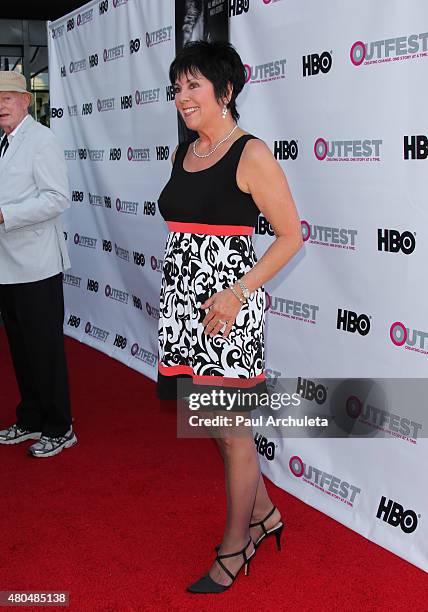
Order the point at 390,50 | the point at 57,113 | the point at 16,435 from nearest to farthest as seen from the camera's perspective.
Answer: the point at 390,50 → the point at 16,435 → the point at 57,113

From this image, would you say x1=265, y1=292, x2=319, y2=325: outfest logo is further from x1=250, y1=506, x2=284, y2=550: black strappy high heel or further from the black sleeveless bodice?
the black sleeveless bodice

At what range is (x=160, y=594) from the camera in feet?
7.80

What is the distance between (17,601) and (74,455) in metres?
1.22

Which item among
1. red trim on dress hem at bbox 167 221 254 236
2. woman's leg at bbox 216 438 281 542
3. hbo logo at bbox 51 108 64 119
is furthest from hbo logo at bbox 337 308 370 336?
hbo logo at bbox 51 108 64 119

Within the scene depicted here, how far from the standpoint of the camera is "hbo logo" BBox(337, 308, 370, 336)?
2.78 meters

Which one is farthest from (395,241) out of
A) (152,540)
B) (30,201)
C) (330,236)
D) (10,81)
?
A: (10,81)

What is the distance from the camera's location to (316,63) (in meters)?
2.88

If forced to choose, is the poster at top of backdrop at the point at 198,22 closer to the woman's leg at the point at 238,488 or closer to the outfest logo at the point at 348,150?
the outfest logo at the point at 348,150

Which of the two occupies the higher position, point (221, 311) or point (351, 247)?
point (351, 247)

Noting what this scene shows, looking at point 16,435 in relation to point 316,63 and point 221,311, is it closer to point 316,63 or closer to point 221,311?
point 221,311

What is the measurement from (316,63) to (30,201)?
1.29 m

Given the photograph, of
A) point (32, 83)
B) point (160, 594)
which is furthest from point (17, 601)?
point (32, 83)

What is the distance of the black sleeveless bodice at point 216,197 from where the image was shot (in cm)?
211

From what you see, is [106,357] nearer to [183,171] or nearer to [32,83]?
[183,171]
